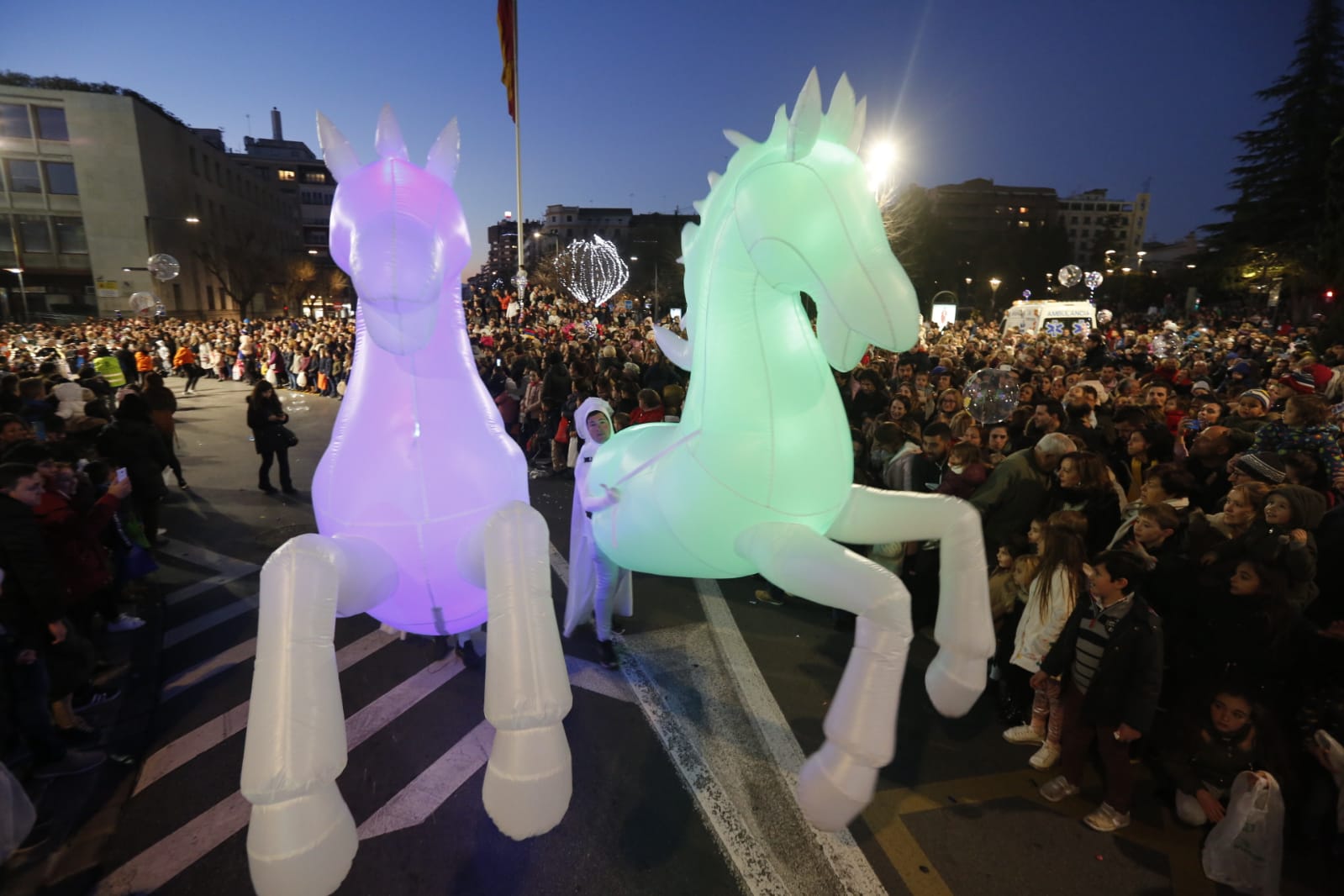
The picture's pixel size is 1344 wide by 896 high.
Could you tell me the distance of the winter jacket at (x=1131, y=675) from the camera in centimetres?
269

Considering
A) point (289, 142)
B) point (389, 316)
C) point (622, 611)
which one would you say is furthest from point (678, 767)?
point (289, 142)

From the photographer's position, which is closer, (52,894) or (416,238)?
(416,238)

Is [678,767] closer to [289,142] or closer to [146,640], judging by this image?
[146,640]

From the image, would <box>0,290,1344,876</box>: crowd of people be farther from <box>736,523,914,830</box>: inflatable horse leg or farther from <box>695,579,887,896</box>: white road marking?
<box>736,523,914,830</box>: inflatable horse leg

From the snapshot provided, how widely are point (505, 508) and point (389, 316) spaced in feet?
2.25

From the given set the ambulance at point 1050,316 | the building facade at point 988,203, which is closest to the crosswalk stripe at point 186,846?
the ambulance at point 1050,316

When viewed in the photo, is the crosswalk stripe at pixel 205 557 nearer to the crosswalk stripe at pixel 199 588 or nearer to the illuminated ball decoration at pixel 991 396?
the crosswalk stripe at pixel 199 588

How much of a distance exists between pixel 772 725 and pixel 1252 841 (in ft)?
6.41

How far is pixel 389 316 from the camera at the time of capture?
6.33ft

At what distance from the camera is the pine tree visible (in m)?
25.3

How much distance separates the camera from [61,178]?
101 ft

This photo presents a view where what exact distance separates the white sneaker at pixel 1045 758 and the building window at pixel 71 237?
43269 millimetres

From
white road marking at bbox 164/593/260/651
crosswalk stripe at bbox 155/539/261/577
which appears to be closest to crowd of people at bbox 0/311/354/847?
crosswalk stripe at bbox 155/539/261/577

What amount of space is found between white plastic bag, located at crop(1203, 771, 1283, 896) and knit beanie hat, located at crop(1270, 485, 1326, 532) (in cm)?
126
